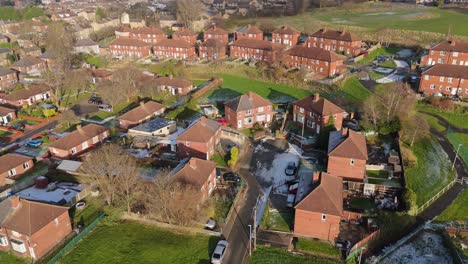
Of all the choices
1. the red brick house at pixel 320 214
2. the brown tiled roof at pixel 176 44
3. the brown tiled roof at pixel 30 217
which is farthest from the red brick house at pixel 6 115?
the red brick house at pixel 320 214

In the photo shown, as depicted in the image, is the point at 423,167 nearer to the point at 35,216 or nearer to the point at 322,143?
the point at 322,143

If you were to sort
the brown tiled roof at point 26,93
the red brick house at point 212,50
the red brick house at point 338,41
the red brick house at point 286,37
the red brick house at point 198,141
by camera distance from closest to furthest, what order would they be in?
the red brick house at point 198,141 < the brown tiled roof at point 26,93 < the red brick house at point 338,41 < the red brick house at point 212,50 < the red brick house at point 286,37

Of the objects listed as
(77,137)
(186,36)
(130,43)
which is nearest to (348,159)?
(77,137)

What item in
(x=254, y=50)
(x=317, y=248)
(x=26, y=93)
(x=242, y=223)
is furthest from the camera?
(x=254, y=50)

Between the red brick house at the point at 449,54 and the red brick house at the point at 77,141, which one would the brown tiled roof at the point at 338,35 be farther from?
the red brick house at the point at 77,141

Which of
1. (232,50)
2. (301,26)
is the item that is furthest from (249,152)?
(301,26)

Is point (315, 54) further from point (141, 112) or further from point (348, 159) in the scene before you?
point (348, 159)

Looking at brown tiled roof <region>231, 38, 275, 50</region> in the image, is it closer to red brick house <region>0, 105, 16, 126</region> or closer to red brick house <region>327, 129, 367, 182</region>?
red brick house <region>327, 129, 367, 182</region>
